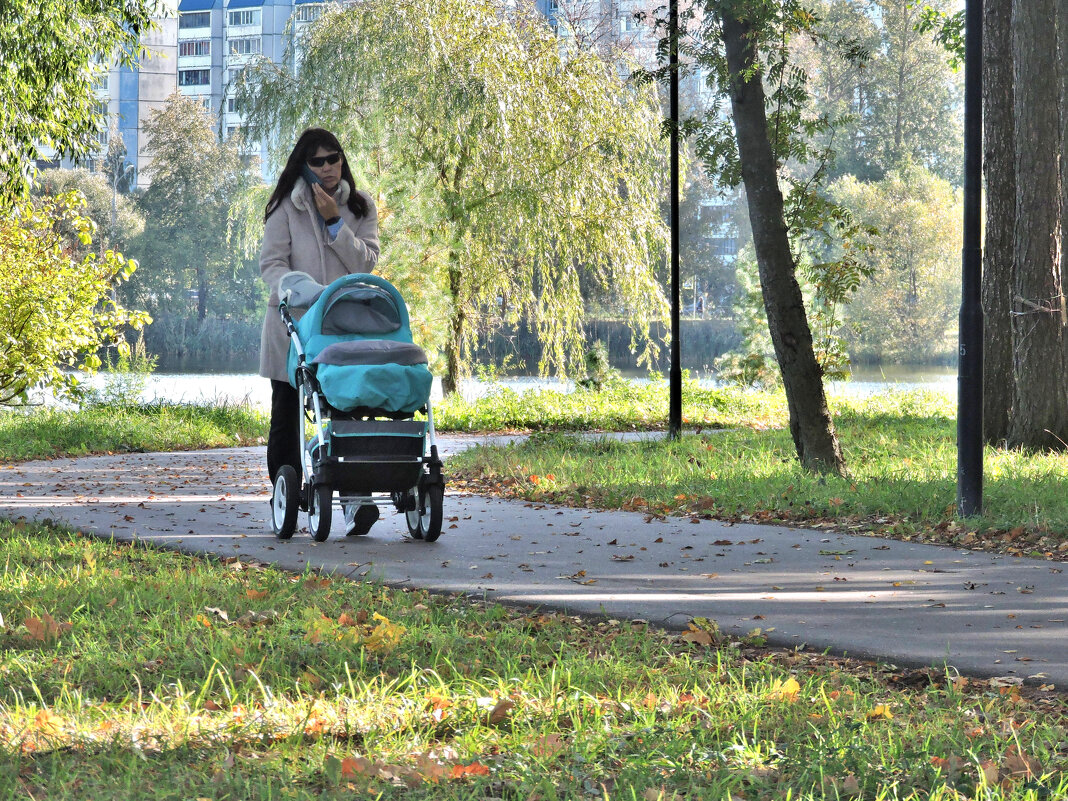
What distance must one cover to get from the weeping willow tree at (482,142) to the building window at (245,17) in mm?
48769

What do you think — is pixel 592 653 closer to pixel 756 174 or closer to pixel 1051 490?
pixel 1051 490

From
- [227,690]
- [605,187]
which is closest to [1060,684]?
[227,690]

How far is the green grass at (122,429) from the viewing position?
1360 centimetres

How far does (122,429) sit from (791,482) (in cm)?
905

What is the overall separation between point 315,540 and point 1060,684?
4.43 metres

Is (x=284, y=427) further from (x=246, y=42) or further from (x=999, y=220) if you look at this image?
(x=246, y=42)

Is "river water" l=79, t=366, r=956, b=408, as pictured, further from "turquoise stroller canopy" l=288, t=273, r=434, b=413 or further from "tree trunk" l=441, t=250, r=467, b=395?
"turquoise stroller canopy" l=288, t=273, r=434, b=413

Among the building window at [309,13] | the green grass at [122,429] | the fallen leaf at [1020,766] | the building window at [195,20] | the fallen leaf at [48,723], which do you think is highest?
the building window at [195,20]

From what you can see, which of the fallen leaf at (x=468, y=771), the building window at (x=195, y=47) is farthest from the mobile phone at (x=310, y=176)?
the building window at (x=195, y=47)

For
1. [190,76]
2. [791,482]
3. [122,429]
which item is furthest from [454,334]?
[190,76]

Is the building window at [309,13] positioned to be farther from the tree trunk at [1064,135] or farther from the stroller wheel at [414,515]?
the stroller wheel at [414,515]

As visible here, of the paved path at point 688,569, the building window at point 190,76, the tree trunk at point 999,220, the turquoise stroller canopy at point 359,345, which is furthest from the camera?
the building window at point 190,76

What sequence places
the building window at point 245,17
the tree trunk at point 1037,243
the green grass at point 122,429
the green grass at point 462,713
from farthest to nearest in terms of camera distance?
1. the building window at point 245,17
2. the green grass at point 122,429
3. the tree trunk at point 1037,243
4. the green grass at point 462,713

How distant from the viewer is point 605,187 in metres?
20.6
